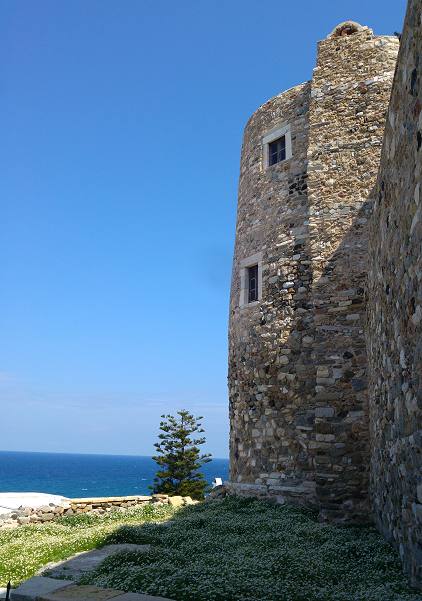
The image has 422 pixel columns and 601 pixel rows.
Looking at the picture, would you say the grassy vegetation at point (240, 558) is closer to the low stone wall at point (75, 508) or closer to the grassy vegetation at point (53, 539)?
the grassy vegetation at point (53, 539)

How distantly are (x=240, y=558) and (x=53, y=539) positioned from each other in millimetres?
4800

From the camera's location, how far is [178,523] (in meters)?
9.95

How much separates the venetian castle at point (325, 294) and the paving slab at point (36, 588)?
4.14 meters

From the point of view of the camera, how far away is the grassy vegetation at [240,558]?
17.8 feet

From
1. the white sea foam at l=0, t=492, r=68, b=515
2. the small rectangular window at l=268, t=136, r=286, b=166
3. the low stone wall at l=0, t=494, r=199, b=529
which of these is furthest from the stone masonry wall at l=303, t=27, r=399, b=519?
the white sea foam at l=0, t=492, r=68, b=515

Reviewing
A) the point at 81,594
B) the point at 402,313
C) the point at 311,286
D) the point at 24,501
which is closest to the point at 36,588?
the point at 81,594

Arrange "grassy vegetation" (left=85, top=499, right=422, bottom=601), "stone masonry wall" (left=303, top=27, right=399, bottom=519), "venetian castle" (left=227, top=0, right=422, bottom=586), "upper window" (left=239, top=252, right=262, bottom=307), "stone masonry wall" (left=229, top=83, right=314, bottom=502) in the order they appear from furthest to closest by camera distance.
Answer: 1. "upper window" (left=239, top=252, right=262, bottom=307)
2. "stone masonry wall" (left=229, top=83, right=314, bottom=502)
3. "stone masonry wall" (left=303, top=27, right=399, bottom=519)
4. "venetian castle" (left=227, top=0, right=422, bottom=586)
5. "grassy vegetation" (left=85, top=499, right=422, bottom=601)

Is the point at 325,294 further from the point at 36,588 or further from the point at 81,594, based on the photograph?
the point at 36,588

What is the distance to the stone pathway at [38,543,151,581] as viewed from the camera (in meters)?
6.83

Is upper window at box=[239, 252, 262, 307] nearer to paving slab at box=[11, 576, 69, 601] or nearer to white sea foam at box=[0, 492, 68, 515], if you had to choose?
white sea foam at box=[0, 492, 68, 515]

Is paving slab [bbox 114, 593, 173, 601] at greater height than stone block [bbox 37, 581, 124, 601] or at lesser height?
greater

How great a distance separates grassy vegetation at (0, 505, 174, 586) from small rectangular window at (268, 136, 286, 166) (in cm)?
916

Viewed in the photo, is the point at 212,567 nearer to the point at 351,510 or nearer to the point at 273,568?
the point at 273,568

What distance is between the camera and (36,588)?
5805mm
